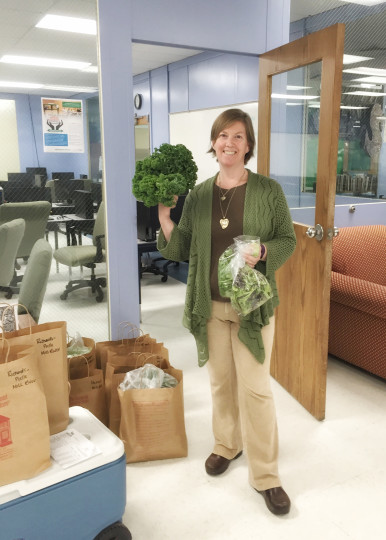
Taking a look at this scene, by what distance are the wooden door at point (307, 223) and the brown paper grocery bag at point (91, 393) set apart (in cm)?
112

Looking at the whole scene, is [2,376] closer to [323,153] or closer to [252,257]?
[252,257]

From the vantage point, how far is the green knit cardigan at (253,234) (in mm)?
1828

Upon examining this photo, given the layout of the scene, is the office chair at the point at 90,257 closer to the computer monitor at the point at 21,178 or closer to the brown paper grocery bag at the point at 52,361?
the computer monitor at the point at 21,178

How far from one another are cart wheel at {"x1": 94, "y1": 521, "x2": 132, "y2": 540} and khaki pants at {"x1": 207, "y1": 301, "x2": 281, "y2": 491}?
1.91 ft

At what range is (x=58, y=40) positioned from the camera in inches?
170

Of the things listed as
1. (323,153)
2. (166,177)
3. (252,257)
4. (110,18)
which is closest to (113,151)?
(110,18)

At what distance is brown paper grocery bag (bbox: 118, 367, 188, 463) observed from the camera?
212cm

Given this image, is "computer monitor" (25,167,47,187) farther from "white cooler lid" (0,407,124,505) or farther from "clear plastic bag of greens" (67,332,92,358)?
"white cooler lid" (0,407,124,505)

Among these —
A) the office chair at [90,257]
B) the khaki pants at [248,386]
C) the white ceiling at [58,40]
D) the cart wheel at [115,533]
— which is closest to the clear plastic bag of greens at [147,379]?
the khaki pants at [248,386]

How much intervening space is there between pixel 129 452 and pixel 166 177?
1275mm

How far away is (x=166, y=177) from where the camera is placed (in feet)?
6.37

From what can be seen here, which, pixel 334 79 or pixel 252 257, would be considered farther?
pixel 334 79

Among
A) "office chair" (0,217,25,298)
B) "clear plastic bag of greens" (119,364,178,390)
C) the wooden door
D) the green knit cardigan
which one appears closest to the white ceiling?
"office chair" (0,217,25,298)

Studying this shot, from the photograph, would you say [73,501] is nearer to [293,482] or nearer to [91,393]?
[91,393]
